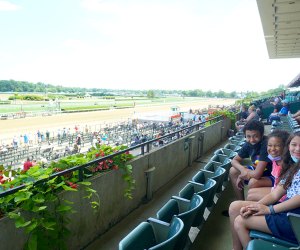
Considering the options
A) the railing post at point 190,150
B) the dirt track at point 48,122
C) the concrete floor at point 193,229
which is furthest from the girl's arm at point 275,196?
the dirt track at point 48,122

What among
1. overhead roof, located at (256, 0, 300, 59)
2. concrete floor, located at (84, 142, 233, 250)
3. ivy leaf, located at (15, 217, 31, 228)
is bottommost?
concrete floor, located at (84, 142, 233, 250)

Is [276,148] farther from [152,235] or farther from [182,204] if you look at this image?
[152,235]

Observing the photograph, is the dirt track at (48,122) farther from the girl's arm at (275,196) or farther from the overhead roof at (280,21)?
the girl's arm at (275,196)

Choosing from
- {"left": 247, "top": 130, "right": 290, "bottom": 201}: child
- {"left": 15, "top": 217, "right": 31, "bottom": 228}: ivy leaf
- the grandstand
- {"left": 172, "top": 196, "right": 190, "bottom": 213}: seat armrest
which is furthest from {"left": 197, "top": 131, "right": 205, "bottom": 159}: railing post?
{"left": 15, "top": 217, "right": 31, "bottom": 228}: ivy leaf

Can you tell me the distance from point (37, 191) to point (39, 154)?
18.0 m

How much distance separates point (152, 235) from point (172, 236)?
282 mm

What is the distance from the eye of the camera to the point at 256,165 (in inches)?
134

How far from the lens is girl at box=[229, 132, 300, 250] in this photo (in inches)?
77.7

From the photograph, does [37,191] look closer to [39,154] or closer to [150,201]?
[150,201]

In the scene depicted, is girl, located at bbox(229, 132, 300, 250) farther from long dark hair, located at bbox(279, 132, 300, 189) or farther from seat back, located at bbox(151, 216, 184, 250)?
seat back, located at bbox(151, 216, 184, 250)

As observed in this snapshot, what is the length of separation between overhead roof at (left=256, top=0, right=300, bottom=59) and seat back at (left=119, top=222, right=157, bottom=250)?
808 cm

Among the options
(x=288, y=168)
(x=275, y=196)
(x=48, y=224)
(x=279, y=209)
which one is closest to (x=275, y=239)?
(x=279, y=209)

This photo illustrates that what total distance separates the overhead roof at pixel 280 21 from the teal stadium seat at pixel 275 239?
308 inches

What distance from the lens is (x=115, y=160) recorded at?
12.5 ft
